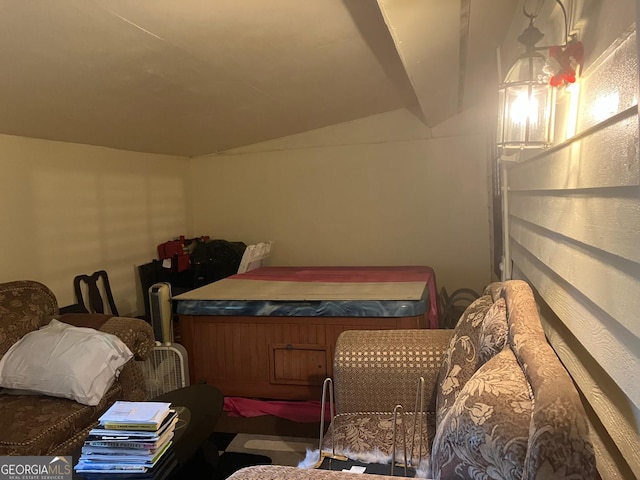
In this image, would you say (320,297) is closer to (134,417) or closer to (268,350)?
(268,350)

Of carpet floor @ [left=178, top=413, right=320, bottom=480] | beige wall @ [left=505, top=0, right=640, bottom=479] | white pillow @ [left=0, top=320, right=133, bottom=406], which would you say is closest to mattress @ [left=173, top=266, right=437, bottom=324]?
carpet floor @ [left=178, top=413, right=320, bottom=480]

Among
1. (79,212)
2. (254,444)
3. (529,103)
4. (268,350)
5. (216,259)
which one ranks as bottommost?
(254,444)

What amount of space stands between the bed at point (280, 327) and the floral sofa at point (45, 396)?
19.2 inches

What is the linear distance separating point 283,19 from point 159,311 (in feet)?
6.60

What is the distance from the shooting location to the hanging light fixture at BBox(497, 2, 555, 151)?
1479 millimetres

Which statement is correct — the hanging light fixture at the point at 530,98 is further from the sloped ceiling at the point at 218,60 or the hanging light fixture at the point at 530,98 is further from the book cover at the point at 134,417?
the book cover at the point at 134,417

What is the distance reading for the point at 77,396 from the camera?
7.52 feet

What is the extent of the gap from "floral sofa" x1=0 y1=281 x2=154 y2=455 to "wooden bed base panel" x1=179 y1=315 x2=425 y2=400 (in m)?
0.49

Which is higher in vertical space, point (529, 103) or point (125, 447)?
point (529, 103)

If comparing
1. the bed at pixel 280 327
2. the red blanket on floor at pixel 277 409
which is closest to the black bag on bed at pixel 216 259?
the bed at pixel 280 327

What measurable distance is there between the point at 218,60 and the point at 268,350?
1711 millimetres

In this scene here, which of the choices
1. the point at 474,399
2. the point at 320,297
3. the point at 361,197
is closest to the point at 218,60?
the point at 320,297

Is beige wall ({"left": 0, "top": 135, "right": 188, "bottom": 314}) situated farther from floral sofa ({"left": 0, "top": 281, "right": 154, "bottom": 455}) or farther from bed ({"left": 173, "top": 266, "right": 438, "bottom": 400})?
bed ({"left": 173, "top": 266, "right": 438, "bottom": 400})

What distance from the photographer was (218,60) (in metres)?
2.59
